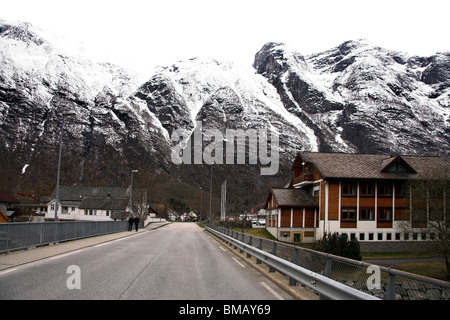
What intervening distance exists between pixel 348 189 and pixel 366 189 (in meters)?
2.34

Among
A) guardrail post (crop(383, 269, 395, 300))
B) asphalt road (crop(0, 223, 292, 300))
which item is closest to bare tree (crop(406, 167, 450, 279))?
asphalt road (crop(0, 223, 292, 300))

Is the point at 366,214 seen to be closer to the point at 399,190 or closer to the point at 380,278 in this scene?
the point at 399,190

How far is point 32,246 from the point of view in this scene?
1842 centimetres

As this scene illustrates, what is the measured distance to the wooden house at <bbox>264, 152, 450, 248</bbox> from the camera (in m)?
47.3

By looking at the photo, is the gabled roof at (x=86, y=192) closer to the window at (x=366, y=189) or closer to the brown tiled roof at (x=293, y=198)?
the brown tiled roof at (x=293, y=198)

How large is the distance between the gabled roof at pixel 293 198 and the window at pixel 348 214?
3.92 meters

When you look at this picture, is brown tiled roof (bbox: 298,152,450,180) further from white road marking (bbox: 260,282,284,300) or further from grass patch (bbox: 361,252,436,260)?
white road marking (bbox: 260,282,284,300)

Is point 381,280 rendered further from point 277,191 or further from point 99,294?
point 277,191

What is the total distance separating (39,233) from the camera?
19484mm

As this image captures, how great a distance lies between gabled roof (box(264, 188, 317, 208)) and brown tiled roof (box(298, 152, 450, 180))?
4.40 m

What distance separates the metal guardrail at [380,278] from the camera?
18.7 feet

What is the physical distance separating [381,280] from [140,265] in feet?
29.1

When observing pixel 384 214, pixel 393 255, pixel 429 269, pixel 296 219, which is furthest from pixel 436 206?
pixel 296 219

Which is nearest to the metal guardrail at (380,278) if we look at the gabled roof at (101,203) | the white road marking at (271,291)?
the white road marking at (271,291)
